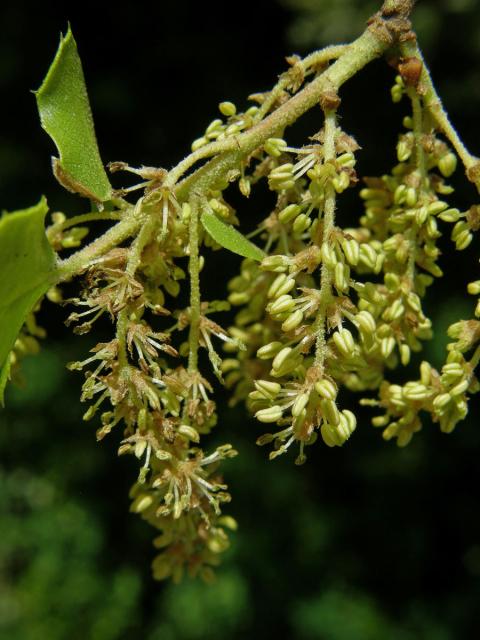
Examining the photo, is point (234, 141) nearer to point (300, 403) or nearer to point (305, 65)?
point (305, 65)

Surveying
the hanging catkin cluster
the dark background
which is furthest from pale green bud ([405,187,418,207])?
the dark background

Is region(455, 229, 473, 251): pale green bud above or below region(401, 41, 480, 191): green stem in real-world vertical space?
below

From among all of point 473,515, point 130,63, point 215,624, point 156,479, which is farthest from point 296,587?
point 156,479

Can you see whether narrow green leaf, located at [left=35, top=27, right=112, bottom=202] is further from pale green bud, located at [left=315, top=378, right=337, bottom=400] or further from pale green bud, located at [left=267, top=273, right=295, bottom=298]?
pale green bud, located at [left=315, top=378, right=337, bottom=400]

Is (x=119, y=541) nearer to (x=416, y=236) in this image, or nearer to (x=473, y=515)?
(x=473, y=515)

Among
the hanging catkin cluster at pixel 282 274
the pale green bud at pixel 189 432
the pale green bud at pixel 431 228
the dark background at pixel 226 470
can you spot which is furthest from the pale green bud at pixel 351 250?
the dark background at pixel 226 470

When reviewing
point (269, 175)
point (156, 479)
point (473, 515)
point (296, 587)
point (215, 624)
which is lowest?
point (473, 515)

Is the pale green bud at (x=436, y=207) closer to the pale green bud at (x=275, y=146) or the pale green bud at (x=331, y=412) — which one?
the pale green bud at (x=275, y=146)
